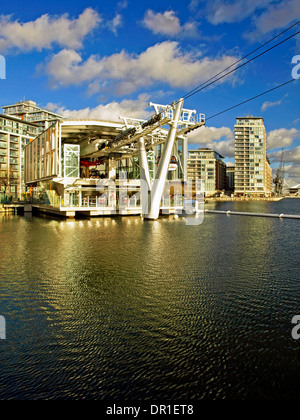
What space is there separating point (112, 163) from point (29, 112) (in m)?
120

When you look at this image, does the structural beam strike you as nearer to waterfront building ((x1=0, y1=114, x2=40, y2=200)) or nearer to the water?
the water

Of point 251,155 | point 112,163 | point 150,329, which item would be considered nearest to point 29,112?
point 112,163

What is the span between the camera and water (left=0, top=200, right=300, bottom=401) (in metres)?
5.00

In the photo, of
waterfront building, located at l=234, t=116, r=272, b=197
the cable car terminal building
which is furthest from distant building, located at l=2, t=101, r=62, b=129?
waterfront building, located at l=234, t=116, r=272, b=197

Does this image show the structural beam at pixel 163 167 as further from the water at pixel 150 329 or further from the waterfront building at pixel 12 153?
the waterfront building at pixel 12 153

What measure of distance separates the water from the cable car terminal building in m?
20.5

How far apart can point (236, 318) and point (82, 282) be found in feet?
17.6

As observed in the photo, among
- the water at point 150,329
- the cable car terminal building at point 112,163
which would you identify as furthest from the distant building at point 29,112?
the water at point 150,329

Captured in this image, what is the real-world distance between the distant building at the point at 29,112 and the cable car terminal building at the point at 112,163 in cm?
9783

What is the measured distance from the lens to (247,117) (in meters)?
186

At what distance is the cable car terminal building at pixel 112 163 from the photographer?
3256 cm

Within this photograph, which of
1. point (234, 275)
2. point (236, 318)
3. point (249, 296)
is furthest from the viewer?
point (234, 275)

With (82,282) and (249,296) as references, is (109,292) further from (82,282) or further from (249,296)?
(249,296)
